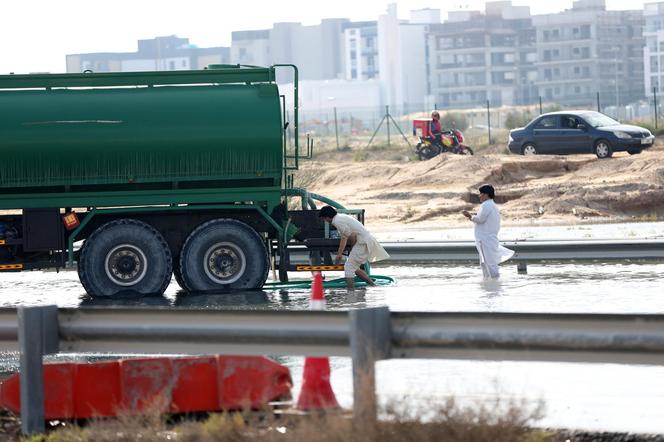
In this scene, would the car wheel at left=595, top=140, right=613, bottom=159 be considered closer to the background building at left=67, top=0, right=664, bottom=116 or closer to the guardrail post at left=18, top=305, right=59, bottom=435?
the guardrail post at left=18, top=305, right=59, bottom=435

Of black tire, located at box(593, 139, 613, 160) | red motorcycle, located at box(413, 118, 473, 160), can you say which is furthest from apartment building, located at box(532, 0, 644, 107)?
black tire, located at box(593, 139, 613, 160)

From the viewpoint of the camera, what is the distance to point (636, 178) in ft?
112

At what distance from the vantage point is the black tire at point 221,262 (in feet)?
59.5

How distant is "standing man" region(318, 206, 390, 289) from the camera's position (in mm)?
17938

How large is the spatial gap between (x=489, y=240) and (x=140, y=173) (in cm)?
456

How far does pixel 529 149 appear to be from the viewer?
43000 millimetres

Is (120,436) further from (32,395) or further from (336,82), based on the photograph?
(336,82)

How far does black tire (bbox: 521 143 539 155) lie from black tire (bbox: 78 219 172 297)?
2622cm

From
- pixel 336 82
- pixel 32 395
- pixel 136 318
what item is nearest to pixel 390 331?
pixel 136 318

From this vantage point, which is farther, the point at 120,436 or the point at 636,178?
the point at 636,178

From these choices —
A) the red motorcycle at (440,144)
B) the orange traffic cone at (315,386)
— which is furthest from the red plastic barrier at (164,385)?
the red motorcycle at (440,144)

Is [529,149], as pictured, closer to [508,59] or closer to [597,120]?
[597,120]

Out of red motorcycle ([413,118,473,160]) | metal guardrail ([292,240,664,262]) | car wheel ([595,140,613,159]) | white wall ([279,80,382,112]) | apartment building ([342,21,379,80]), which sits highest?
apartment building ([342,21,379,80])

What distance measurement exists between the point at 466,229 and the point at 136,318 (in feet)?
68.9
